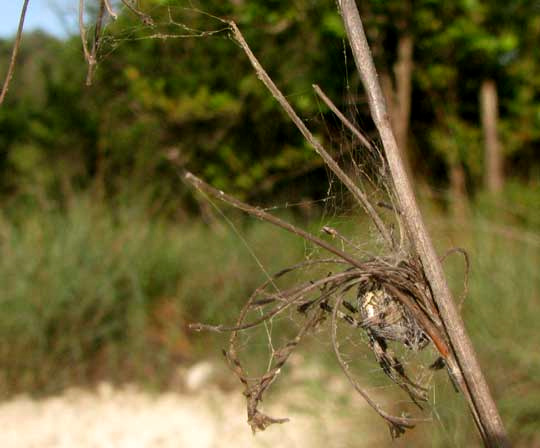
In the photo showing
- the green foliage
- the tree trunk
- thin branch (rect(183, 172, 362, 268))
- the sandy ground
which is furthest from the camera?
the tree trunk

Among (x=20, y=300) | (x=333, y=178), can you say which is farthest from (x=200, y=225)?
(x=333, y=178)

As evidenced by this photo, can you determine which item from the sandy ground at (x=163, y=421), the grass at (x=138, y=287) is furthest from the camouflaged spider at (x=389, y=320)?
the grass at (x=138, y=287)

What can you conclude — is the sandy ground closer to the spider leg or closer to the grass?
the grass

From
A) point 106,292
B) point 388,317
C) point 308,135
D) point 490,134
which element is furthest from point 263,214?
point 490,134

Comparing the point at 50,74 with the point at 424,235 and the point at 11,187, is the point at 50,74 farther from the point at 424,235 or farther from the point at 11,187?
the point at 424,235

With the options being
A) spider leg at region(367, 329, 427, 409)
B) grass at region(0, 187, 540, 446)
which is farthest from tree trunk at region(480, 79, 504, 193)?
spider leg at region(367, 329, 427, 409)

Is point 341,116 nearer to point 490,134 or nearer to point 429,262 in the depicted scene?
point 429,262
